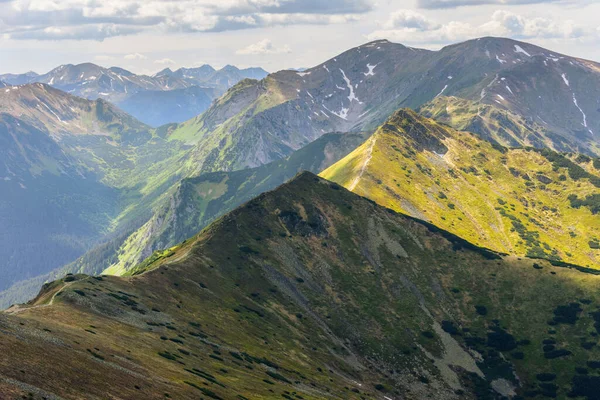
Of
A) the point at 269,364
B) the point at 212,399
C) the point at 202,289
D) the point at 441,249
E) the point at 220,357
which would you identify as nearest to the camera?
the point at 212,399

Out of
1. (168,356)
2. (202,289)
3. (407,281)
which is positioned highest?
(168,356)

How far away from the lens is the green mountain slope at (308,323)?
72.9 meters

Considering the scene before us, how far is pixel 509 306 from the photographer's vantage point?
169 meters

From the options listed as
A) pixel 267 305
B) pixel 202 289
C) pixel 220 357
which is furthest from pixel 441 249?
pixel 220 357

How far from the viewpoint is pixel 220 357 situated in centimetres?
10200

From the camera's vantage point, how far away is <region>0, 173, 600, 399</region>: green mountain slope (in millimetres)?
72938

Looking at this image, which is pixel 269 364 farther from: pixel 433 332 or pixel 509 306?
pixel 509 306

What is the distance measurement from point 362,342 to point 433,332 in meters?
24.7

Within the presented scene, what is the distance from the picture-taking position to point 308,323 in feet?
490

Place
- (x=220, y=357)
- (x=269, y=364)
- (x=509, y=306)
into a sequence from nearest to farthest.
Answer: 1. (x=220, y=357)
2. (x=269, y=364)
3. (x=509, y=306)

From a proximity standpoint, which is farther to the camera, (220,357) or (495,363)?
(495,363)

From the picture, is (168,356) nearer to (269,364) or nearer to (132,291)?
(269,364)

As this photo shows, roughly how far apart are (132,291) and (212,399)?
193ft

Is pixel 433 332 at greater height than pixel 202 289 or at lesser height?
lesser
